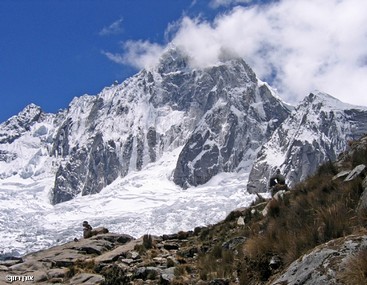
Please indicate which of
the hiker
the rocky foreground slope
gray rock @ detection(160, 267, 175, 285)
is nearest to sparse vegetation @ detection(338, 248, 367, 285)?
the rocky foreground slope

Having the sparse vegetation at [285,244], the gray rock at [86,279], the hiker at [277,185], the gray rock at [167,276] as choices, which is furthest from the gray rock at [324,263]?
the hiker at [277,185]

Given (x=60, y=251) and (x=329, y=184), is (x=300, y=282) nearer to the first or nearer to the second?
Result: (x=329, y=184)

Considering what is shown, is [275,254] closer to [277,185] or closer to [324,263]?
[324,263]

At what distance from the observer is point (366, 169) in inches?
500

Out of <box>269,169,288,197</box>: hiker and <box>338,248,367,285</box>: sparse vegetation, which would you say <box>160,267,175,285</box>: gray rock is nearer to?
<box>338,248,367,285</box>: sparse vegetation

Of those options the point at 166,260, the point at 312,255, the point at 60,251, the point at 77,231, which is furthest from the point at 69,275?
the point at 77,231

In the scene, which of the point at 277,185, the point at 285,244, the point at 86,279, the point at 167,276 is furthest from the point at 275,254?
the point at 277,185

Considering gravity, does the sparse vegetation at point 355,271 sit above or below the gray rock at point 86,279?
below

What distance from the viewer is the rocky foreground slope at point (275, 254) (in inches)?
295

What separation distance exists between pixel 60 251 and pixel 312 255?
16.3 meters

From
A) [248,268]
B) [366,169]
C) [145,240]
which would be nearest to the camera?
[248,268]

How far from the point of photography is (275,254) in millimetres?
10367

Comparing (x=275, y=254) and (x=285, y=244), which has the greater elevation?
(x=285, y=244)

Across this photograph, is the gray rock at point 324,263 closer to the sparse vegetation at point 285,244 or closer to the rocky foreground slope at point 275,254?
the rocky foreground slope at point 275,254
